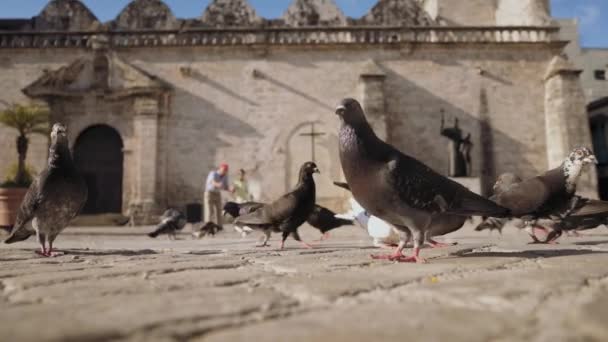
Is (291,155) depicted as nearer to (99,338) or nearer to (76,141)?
(76,141)

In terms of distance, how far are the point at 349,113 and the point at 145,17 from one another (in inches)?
731

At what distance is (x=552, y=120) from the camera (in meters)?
15.1

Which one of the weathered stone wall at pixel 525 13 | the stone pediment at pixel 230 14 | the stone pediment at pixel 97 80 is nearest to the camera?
the stone pediment at pixel 97 80

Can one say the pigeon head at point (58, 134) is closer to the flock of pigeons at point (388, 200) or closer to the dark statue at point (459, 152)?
the flock of pigeons at point (388, 200)

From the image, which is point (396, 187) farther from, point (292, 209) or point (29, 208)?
point (29, 208)

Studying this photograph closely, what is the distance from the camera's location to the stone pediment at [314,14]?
18641 millimetres

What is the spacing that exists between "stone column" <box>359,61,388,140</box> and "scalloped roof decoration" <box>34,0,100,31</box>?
13.3m

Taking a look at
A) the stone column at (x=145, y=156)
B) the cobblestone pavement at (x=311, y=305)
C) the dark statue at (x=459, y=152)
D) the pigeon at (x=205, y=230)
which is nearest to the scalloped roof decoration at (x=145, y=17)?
the stone column at (x=145, y=156)

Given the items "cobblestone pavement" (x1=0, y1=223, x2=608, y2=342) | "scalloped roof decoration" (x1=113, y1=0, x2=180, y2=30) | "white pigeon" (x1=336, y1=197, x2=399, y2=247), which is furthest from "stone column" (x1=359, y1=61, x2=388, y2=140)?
"cobblestone pavement" (x1=0, y1=223, x2=608, y2=342)

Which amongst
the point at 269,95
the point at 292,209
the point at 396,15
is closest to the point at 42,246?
the point at 292,209

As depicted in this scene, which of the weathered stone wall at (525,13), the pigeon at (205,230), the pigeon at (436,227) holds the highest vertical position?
the weathered stone wall at (525,13)

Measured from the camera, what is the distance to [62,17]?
19.2 m

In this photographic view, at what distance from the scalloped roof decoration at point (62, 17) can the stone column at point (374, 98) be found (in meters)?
13.3

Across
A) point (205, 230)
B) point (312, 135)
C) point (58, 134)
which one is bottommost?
point (205, 230)
